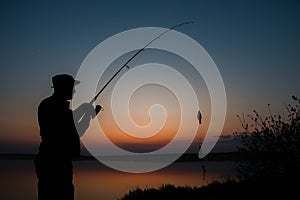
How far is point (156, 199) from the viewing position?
47.0 feet

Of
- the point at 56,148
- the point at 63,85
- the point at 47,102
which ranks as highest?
the point at 63,85

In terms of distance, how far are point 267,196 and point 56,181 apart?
7.03 meters

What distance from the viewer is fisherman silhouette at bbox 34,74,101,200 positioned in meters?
4.68

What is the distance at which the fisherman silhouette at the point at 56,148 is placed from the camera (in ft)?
15.3

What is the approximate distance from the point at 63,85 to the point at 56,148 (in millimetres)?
824

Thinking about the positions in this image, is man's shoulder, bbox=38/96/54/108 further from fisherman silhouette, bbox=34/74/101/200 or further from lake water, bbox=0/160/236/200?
lake water, bbox=0/160/236/200

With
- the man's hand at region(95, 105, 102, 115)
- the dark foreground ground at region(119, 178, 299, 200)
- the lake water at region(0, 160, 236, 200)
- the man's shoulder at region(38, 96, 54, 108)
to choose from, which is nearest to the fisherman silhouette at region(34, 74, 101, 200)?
the man's shoulder at region(38, 96, 54, 108)

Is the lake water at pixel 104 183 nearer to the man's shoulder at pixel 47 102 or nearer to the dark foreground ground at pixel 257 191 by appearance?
the dark foreground ground at pixel 257 191

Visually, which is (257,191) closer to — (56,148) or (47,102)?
(56,148)

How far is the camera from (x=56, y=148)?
471 centimetres

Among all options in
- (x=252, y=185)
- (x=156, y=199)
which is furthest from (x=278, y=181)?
(x=156, y=199)

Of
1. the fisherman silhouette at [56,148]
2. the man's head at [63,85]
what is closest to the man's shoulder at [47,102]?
the fisherman silhouette at [56,148]

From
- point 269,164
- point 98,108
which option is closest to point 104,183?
point 269,164

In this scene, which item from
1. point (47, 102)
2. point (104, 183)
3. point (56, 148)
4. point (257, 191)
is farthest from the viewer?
point (104, 183)
